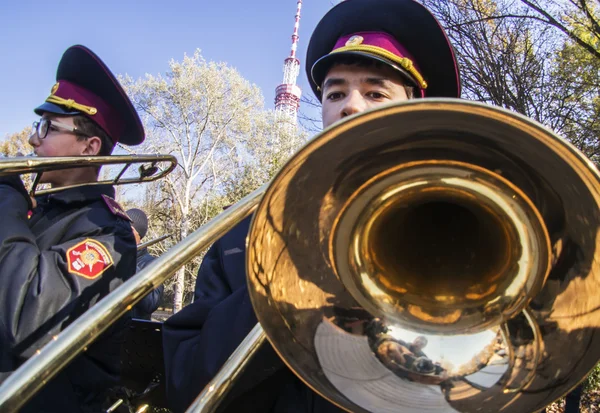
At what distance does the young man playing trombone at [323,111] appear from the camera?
1.16 metres

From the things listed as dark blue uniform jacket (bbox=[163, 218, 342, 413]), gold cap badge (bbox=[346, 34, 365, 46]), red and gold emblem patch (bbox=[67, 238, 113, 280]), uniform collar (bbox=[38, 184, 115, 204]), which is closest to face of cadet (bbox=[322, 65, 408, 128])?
gold cap badge (bbox=[346, 34, 365, 46])

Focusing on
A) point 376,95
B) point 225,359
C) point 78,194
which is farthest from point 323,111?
point 78,194

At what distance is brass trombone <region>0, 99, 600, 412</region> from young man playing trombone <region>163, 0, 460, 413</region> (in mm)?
85

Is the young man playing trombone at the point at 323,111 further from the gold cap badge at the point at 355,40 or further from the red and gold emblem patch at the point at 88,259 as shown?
the red and gold emblem patch at the point at 88,259

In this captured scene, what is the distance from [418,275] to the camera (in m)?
1.29

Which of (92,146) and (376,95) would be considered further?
(92,146)

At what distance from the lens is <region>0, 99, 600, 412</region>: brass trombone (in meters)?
0.94

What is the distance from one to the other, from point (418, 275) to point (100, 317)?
858 mm

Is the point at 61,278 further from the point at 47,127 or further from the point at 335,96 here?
the point at 335,96

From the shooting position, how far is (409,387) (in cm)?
105

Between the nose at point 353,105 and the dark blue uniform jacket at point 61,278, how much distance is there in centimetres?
111

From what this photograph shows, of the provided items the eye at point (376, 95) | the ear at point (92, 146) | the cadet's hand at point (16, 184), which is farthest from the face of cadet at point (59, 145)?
the eye at point (376, 95)

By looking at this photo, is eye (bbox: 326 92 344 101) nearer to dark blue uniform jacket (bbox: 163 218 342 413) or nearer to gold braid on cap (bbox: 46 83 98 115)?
dark blue uniform jacket (bbox: 163 218 342 413)

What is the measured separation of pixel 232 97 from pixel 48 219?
60.5ft
